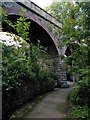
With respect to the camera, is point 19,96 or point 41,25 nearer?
point 19,96

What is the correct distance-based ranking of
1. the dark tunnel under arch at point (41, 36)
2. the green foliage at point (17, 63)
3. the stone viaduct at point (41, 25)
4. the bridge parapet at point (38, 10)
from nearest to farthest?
the green foliage at point (17, 63), the stone viaduct at point (41, 25), the bridge parapet at point (38, 10), the dark tunnel under arch at point (41, 36)

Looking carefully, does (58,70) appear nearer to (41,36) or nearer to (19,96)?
(41,36)

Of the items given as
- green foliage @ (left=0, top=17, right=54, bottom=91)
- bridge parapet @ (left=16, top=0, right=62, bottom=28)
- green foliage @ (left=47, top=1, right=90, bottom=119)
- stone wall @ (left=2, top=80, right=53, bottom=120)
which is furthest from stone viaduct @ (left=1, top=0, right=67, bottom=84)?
stone wall @ (left=2, top=80, right=53, bottom=120)

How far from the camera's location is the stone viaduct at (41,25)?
37.2ft

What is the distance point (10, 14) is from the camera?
36.7 feet

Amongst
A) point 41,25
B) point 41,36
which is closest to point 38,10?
point 41,25

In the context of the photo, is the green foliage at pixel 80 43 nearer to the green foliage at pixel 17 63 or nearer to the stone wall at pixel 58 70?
the green foliage at pixel 17 63

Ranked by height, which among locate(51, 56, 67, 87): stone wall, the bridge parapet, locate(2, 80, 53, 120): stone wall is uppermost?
the bridge parapet

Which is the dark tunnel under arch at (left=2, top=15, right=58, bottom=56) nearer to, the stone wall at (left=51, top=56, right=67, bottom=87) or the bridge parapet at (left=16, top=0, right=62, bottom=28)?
the stone wall at (left=51, top=56, right=67, bottom=87)

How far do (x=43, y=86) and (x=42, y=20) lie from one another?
443cm

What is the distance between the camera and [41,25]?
46.8ft

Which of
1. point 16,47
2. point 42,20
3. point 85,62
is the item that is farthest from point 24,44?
point 42,20

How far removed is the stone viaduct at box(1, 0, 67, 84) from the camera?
1135 centimetres

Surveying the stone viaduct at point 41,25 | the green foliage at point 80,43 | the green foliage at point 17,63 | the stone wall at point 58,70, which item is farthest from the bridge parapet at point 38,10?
the green foliage at point 80,43
